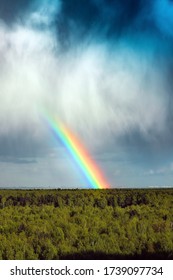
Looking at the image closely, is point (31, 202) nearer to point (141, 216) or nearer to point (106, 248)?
point (141, 216)

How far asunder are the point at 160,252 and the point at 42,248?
6.32 meters

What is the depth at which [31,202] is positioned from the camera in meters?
69.4
